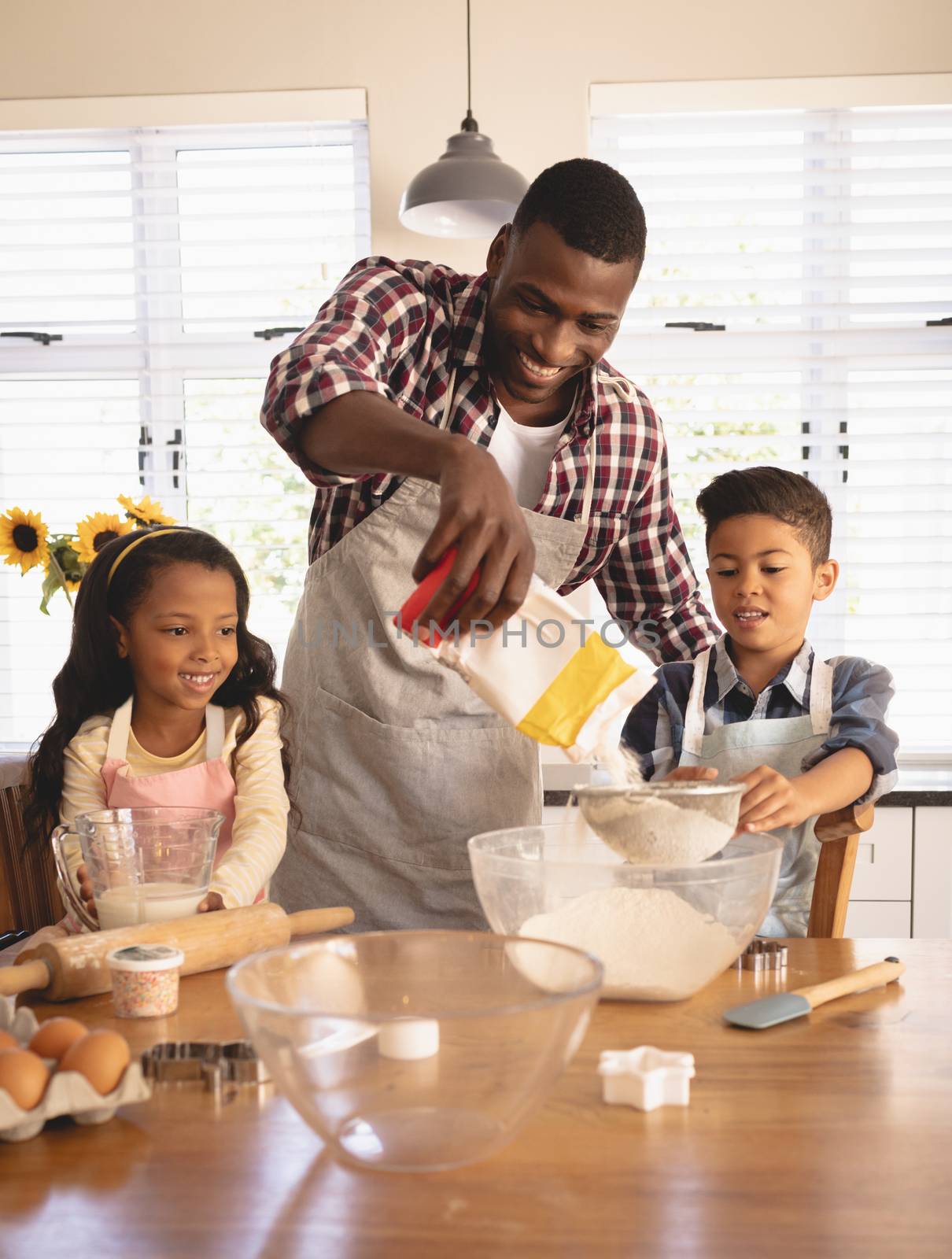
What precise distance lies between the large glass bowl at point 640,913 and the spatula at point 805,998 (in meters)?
0.04

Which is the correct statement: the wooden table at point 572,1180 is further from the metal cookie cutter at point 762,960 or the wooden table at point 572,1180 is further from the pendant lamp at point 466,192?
the pendant lamp at point 466,192

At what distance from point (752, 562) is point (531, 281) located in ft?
1.82

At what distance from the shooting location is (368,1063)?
593mm


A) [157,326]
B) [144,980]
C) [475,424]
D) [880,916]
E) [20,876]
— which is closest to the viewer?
[144,980]

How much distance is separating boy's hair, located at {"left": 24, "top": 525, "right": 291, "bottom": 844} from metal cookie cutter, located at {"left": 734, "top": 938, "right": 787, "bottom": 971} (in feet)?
2.56

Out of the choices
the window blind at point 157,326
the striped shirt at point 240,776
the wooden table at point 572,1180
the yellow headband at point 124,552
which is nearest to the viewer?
the wooden table at point 572,1180

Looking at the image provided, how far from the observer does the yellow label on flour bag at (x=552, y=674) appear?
3.24 feet

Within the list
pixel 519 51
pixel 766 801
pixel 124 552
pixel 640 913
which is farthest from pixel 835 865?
pixel 519 51

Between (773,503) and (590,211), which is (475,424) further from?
(773,503)

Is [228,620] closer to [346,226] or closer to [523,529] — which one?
[523,529]

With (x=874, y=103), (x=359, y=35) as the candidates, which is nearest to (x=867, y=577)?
(x=874, y=103)

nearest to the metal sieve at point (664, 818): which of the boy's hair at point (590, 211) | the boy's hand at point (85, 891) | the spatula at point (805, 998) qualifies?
the spatula at point (805, 998)

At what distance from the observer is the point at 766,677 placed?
169cm

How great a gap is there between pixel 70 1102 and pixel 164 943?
30cm
